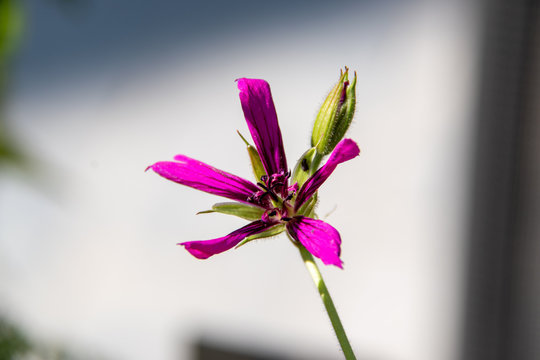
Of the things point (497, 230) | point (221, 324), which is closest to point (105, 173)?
point (221, 324)

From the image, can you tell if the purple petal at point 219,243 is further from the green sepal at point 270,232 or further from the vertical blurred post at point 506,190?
the vertical blurred post at point 506,190

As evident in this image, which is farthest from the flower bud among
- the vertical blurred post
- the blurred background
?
the vertical blurred post

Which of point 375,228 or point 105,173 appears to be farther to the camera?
point 105,173

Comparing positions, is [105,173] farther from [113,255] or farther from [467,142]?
[467,142]

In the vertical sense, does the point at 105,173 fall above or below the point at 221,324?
above

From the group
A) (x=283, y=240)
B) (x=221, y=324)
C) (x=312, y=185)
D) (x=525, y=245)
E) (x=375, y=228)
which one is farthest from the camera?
(x=221, y=324)

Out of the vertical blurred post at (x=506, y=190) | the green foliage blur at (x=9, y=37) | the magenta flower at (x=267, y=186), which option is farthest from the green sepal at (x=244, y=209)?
the vertical blurred post at (x=506, y=190)
